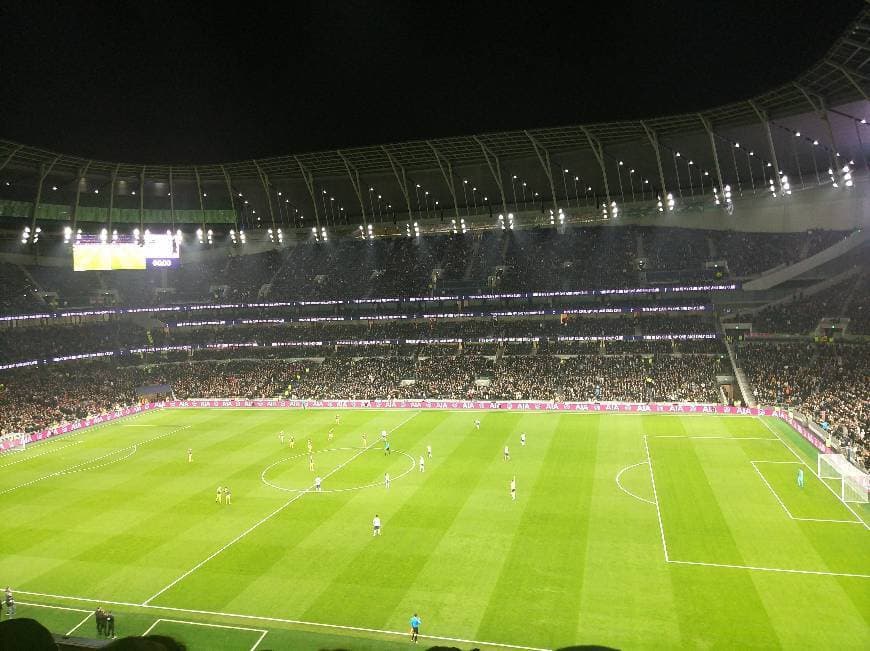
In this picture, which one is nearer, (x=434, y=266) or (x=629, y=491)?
(x=629, y=491)

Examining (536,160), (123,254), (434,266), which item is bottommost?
(434,266)

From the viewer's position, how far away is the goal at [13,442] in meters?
47.3

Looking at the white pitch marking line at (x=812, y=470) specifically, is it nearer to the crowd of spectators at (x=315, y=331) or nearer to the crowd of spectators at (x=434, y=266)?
the crowd of spectators at (x=315, y=331)

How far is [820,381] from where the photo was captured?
48.4m

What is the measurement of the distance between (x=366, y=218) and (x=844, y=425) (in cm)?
6161

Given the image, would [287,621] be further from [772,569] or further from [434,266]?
[434,266]

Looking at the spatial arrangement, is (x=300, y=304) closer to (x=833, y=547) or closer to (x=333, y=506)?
(x=333, y=506)

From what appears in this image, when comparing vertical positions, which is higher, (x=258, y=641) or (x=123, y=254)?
(x=123, y=254)

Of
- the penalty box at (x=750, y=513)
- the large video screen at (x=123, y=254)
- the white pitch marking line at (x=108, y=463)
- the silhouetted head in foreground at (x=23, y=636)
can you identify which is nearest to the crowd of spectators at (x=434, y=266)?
the large video screen at (x=123, y=254)

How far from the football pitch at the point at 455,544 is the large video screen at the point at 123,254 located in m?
20.7

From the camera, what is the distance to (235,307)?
8244 cm

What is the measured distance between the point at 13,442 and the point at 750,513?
51.1 meters

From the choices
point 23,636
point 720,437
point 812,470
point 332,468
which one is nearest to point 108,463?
point 332,468

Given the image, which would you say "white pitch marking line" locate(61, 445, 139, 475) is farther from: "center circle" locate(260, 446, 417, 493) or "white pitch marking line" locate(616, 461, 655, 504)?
"white pitch marking line" locate(616, 461, 655, 504)
